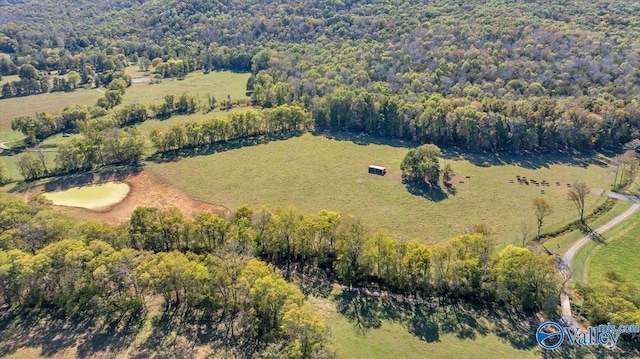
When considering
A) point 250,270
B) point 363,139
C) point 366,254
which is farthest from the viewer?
point 363,139

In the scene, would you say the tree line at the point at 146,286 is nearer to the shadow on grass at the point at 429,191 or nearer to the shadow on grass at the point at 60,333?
the shadow on grass at the point at 60,333

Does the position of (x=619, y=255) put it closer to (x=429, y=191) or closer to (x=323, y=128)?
(x=429, y=191)

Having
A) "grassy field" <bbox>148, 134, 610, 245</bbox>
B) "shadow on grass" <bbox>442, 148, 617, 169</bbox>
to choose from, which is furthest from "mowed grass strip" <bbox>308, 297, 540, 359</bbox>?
"shadow on grass" <bbox>442, 148, 617, 169</bbox>

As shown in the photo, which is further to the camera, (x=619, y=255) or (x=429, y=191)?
(x=429, y=191)

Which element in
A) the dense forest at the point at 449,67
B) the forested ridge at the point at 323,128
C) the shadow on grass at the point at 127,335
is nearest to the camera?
the shadow on grass at the point at 127,335

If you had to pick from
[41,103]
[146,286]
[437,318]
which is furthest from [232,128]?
[41,103]

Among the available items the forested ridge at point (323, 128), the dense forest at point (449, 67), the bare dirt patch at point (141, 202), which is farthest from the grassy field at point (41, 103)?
the bare dirt patch at point (141, 202)

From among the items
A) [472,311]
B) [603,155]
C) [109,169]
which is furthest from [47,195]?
[603,155]
